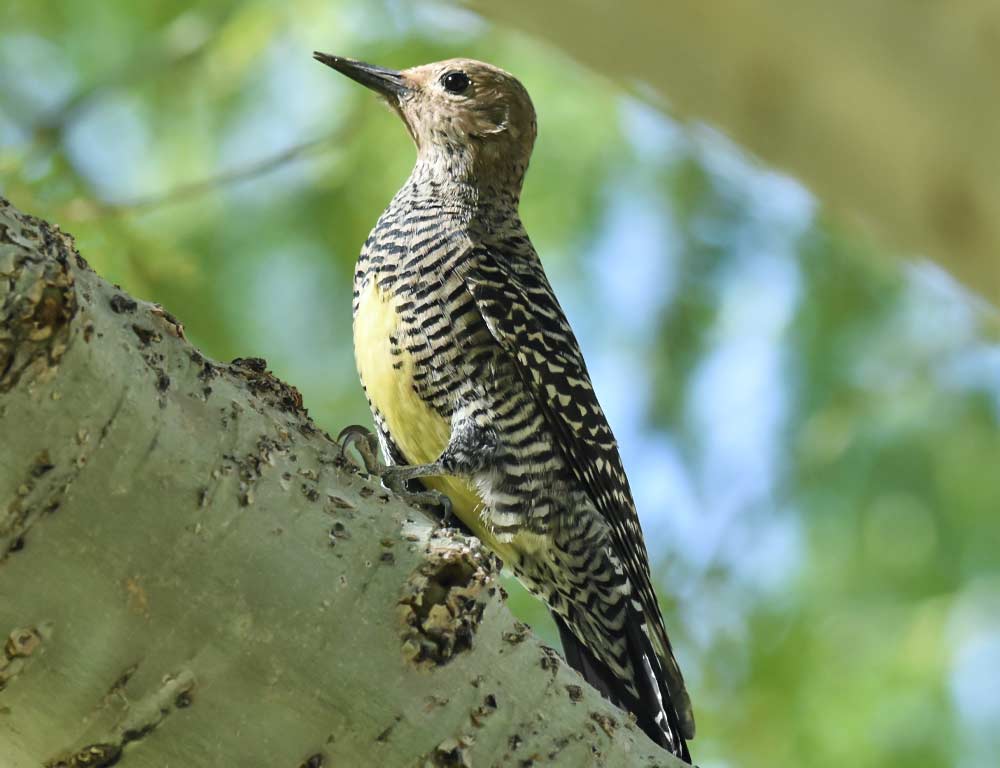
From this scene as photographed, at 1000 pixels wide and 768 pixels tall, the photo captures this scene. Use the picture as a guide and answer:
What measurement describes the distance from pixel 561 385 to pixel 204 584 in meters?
2.56

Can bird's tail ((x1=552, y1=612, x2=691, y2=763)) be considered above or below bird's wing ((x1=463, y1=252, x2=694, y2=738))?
below

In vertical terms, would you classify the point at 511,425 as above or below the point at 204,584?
above

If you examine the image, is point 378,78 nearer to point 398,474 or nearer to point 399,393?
point 399,393

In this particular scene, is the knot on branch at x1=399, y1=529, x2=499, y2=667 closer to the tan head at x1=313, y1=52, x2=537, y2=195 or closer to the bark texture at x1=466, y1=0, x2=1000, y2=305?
the bark texture at x1=466, y1=0, x2=1000, y2=305

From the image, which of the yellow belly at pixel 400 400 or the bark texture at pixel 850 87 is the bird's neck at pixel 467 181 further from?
the bark texture at pixel 850 87

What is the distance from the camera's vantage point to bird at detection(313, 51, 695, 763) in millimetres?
3941

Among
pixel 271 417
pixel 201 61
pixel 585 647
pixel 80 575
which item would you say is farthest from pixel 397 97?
pixel 80 575

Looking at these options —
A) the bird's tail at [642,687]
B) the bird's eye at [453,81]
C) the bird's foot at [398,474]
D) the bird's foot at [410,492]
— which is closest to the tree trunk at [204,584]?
the bird's foot at [398,474]

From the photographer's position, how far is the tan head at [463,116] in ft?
15.2

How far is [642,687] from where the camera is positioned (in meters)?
A: 3.88

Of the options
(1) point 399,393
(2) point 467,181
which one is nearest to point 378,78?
(2) point 467,181

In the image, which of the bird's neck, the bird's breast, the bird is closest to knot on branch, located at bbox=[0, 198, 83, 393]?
the bird

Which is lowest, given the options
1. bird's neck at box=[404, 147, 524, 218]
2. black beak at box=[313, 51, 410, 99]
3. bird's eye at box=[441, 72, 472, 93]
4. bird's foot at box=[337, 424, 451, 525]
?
bird's foot at box=[337, 424, 451, 525]

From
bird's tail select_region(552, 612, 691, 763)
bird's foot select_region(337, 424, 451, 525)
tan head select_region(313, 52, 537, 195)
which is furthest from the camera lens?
tan head select_region(313, 52, 537, 195)
